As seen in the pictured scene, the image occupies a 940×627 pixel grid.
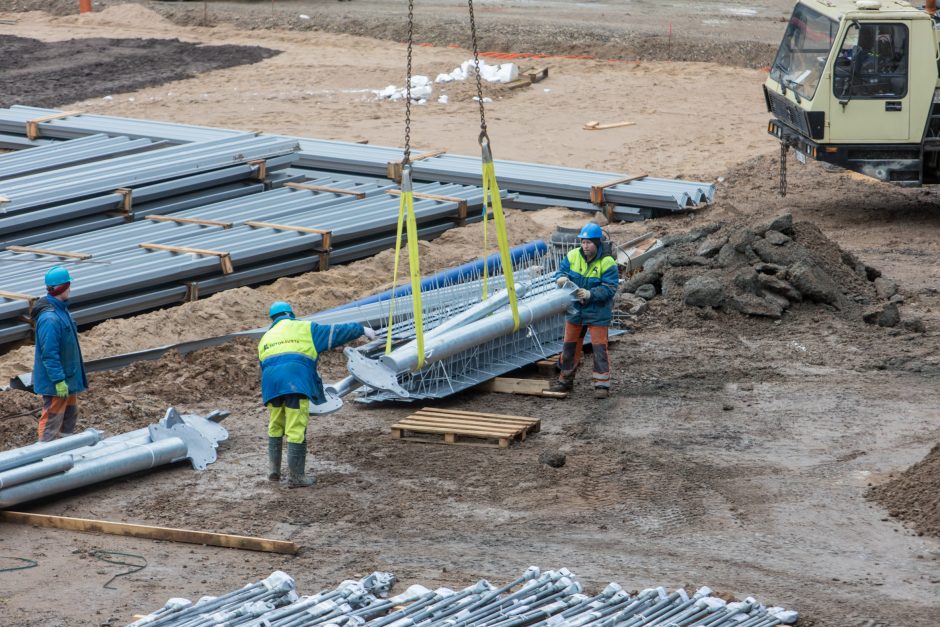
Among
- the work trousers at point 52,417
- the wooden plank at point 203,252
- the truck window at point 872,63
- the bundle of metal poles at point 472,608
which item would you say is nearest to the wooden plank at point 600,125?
the truck window at point 872,63

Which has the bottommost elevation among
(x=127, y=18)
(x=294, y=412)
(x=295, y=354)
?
(x=294, y=412)

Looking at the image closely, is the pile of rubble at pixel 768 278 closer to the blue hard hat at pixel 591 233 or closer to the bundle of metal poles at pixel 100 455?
the blue hard hat at pixel 591 233

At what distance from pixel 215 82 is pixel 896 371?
20.5 m

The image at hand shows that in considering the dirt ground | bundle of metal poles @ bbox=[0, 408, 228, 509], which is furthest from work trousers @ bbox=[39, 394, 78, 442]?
the dirt ground

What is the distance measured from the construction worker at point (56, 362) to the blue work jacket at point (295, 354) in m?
1.76

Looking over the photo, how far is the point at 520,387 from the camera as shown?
12.9 meters

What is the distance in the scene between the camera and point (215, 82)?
3006 centimetres

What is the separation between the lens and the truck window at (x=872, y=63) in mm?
18172

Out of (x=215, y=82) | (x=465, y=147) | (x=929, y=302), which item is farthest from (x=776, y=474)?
(x=215, y=82)

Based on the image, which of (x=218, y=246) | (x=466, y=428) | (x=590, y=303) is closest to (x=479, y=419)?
(x=466, y=428)

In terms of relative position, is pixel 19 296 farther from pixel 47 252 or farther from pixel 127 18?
pixel 127 18

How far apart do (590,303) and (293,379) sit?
3598mm

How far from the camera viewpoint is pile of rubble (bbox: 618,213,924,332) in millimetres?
14711

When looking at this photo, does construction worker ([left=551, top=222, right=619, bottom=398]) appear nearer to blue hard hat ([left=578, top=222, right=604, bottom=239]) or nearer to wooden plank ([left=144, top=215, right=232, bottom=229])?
blue hard hat ([left=578, top=222, right=604, bottom=239])
